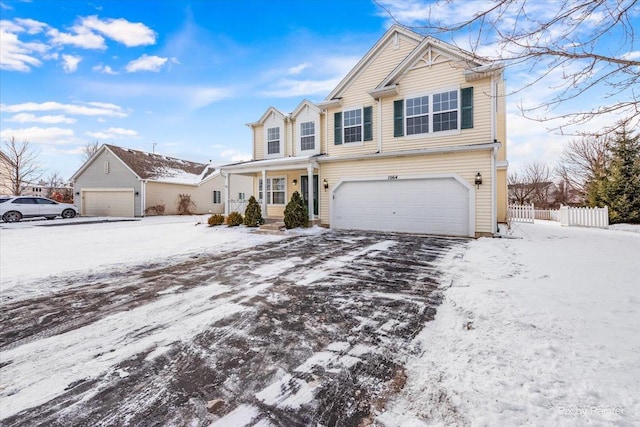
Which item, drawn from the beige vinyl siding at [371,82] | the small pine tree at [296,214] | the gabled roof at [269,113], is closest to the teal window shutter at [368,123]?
the beige vinyl siding at [371,82]

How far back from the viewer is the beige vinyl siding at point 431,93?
946 centimetres

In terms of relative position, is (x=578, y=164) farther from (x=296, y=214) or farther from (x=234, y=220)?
(x=234, y=220)

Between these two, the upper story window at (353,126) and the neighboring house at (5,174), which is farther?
the neighboring house at (5,174)

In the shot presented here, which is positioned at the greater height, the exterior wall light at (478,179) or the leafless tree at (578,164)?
the leafless tree at (578,164)

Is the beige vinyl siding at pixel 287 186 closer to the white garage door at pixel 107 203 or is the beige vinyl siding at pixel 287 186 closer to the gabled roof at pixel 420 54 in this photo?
the gabled roof at pixel 420 54

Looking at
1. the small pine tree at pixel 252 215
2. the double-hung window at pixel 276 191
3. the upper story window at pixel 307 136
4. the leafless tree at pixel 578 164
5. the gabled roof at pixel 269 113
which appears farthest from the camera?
the leafless tree at pixel 578 164

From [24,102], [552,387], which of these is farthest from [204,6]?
[24,102]

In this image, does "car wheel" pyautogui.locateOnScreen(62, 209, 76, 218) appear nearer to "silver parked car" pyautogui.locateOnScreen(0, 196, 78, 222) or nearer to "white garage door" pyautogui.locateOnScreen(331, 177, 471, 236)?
"silver parked car" pyautogui.locateOnScreen(0, 196, 78, 222)

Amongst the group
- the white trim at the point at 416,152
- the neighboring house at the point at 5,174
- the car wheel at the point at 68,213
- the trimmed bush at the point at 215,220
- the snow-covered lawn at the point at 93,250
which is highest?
the neighboring house at the point at 5,174

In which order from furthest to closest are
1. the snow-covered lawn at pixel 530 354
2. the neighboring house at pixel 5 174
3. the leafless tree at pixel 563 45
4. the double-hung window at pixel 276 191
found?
the neighboring house at pixel 5 174, the double-hung window at pixel 276 191, the leafless tree at pixel 563 45, the snow-covered lawn at pixel 530 354

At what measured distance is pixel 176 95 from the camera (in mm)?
16328

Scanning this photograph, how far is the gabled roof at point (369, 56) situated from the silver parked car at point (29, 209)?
19319 mm

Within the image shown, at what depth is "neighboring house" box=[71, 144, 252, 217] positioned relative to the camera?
68.8ft

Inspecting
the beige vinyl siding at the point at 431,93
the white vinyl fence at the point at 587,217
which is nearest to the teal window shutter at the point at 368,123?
the beige vinyl siding at the point at 431,93
